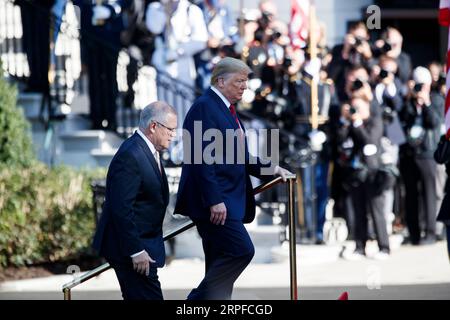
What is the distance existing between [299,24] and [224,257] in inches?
365

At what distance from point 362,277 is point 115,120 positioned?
438cm

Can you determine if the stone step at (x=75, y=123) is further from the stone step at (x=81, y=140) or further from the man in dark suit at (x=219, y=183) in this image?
the man in dark suit at (x=219, y=183)

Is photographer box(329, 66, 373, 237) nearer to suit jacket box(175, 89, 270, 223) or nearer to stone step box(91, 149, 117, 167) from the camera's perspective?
stone step box(91, 149, 117, 167)

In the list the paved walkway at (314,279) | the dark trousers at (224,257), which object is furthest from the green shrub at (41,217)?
the dark trousers at (224,257)

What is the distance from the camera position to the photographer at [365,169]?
14.9 meters

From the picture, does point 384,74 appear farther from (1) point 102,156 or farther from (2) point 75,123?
(2) point 75,123

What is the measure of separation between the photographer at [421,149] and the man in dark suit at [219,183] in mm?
6781

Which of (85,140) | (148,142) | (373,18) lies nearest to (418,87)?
(85,140)

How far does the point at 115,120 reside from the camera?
53.0ft

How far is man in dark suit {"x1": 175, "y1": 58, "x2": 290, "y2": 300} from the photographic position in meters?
Result: 8.94

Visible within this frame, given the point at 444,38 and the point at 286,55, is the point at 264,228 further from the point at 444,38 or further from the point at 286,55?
the point at 444,38

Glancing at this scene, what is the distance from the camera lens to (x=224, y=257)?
29.4ft

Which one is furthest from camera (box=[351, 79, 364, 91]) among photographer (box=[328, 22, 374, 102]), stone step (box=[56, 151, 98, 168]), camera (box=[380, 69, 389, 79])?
stone step (box=[56, 151, 98, 168])
